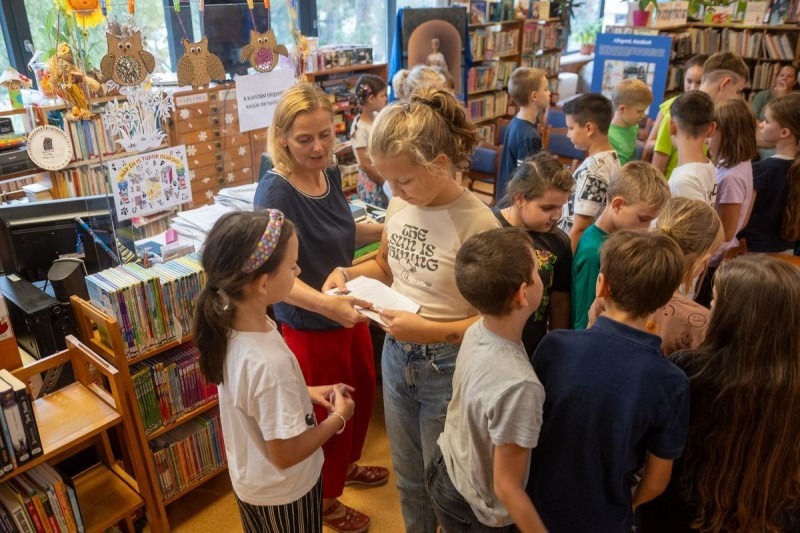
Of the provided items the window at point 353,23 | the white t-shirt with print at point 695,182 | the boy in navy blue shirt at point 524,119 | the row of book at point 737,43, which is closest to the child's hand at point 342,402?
the white t-shirt with print at point 695,182

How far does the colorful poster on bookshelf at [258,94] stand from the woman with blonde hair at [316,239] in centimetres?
118

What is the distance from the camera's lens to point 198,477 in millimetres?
2404

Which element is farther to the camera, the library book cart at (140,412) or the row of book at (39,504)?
the library book cart at (140,412)

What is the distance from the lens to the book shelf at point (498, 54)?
616 centimetres

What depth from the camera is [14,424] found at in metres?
1.70

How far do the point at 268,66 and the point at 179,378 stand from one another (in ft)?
5.32

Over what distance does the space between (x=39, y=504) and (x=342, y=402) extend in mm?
1071

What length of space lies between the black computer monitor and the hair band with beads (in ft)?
4.45

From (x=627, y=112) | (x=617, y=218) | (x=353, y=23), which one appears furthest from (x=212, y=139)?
(x=353, y=23)

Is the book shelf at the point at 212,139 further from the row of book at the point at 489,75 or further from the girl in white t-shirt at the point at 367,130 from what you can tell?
the row of book at the point at 489,75

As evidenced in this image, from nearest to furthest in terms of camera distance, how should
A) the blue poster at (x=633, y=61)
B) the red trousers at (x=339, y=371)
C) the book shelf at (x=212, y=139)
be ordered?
the red trousers at (x=339, y=371) → the book shelf at (x=212, y=139) → the blue poster at (x=633, y=61)

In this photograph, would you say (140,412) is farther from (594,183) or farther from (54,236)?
(594,183)

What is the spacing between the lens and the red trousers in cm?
195

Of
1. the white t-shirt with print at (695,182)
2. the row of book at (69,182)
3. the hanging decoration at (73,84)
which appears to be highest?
the hanging decoration at (73,84)
